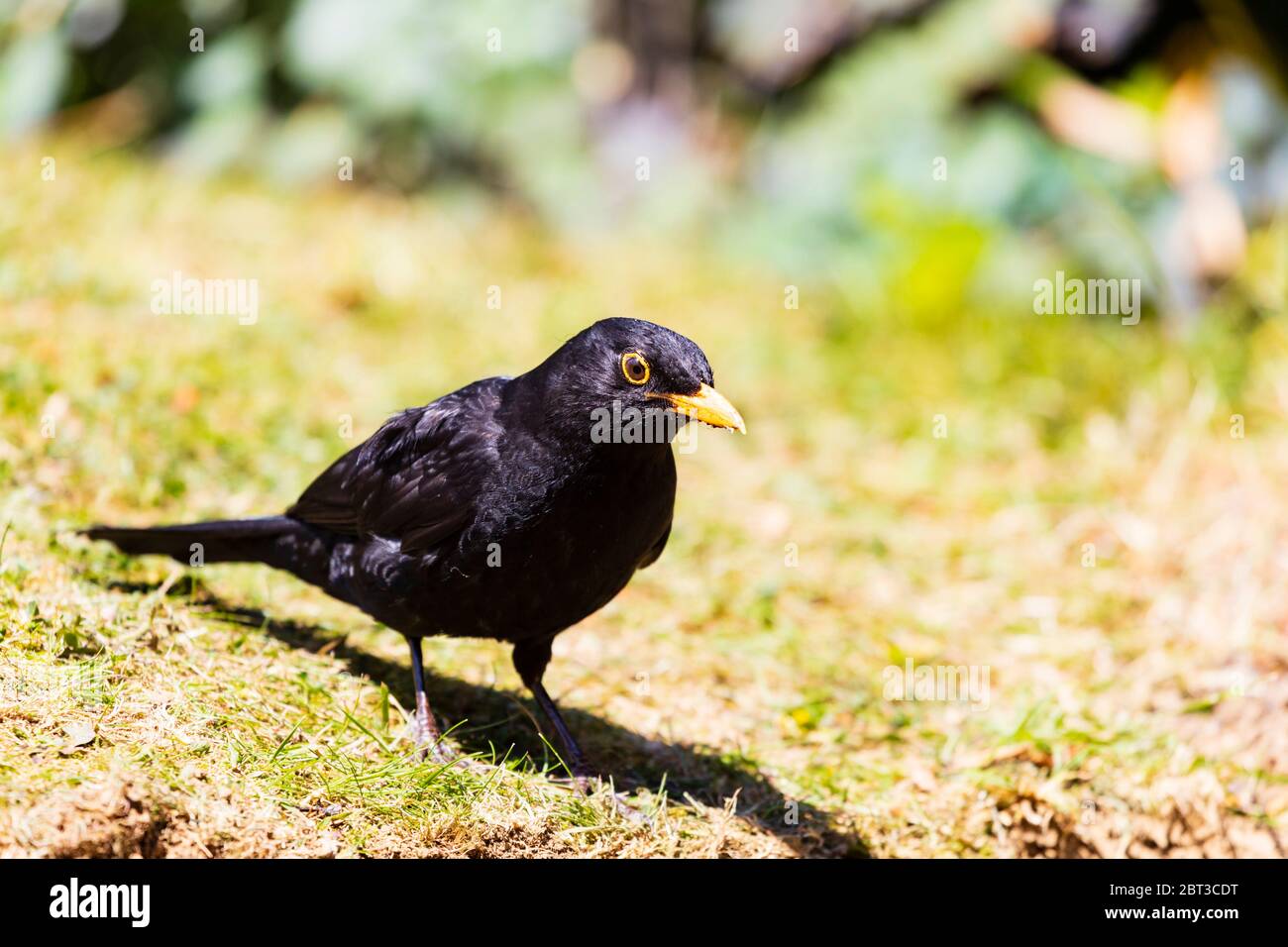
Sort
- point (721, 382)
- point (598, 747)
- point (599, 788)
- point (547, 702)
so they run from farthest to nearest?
point (721, 382), point (598, 747), point (547, 702), point (599, 788)

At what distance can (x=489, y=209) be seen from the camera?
953cm

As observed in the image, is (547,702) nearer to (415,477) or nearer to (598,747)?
(598,747)

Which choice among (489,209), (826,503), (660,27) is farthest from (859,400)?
(660,27)

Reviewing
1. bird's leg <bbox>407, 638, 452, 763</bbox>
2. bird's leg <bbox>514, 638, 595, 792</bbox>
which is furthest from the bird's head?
bird's leg <bbox>407, 638, 452, 763</bbox>

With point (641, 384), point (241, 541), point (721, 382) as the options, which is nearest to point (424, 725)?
point (241, 541)

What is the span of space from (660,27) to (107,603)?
736 cm

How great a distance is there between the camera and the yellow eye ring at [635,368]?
3.61 m

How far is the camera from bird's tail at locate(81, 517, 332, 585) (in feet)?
13.8

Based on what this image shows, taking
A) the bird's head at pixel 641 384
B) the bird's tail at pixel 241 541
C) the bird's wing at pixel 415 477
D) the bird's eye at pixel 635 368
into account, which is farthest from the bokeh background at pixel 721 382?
the bird's eye at pixel 635 368

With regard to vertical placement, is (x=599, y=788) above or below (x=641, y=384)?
below

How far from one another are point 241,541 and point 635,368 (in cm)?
151

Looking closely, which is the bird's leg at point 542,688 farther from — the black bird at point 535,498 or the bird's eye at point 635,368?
the bird's eye at point 635,368

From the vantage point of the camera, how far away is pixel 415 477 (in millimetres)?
3928

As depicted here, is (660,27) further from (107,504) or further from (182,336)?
(107,504)
